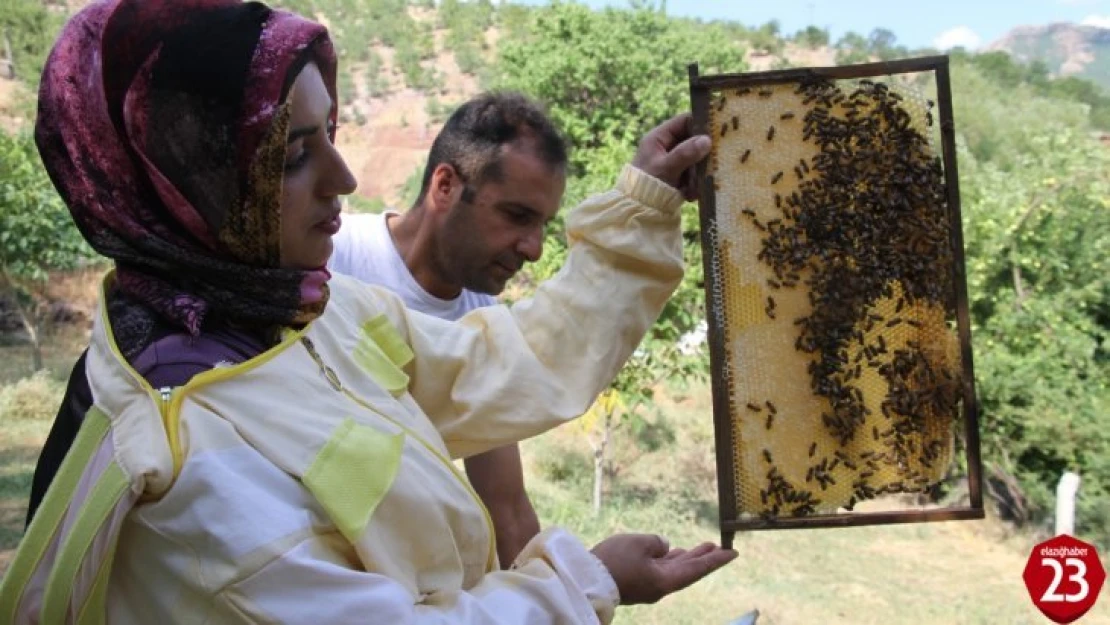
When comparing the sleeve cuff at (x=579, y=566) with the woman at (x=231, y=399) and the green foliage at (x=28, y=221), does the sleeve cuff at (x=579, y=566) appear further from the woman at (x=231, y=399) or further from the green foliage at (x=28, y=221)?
the green foliage at (x=28, y=221)

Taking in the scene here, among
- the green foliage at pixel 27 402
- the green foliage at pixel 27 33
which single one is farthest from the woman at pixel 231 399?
the green foliage at pixel 27 33

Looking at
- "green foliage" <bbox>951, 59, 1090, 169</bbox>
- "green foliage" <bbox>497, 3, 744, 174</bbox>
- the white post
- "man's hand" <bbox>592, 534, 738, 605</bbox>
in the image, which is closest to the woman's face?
"man's hand" <bbox>592, 534, 738, 605</bbox>

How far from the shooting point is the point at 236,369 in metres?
1.36

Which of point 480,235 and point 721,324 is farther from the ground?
point 480,235

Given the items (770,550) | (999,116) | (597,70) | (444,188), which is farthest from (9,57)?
(444,188)

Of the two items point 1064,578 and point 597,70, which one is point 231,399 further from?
point 597,70

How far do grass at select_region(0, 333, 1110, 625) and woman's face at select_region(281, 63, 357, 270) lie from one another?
6678 millimetres

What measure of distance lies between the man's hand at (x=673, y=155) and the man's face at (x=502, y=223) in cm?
114

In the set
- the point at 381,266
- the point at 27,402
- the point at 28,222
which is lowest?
the point at 27,402

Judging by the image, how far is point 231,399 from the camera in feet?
4.39

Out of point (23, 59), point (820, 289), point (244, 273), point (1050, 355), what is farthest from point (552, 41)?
point (23, 59)

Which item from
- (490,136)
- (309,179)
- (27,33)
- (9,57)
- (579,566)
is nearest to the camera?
(309,179)

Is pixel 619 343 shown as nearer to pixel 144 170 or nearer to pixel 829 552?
pixel 144 170

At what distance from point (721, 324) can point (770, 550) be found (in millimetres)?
7857
